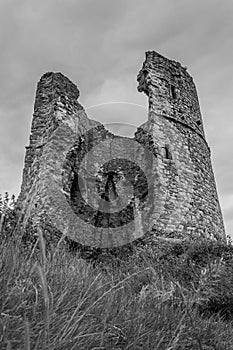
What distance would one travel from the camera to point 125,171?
11.3 meters

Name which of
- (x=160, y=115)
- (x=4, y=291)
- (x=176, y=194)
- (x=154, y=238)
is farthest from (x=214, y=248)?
(x=4, y=291)

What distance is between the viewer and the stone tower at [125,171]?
9.62 metres

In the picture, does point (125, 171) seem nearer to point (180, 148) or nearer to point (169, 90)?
point (180, 148)

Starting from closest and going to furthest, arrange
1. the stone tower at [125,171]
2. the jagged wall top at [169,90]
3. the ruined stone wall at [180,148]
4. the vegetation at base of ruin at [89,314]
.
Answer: the vegetation at base of ruin at [89,314], the stone tower at [125,171], the ruined stone wall at [180,148], the jagged wall top at [169,90]

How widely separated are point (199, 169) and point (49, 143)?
15.9 feet

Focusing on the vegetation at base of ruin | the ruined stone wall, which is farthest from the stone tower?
the vegetation at base of ruin

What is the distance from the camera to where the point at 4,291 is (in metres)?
1.74

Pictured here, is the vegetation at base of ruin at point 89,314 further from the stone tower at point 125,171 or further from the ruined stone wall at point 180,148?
the ruined stone wall at point 180,148

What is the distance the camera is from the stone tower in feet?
31.6

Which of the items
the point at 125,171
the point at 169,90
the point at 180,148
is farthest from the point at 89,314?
the point at 169,90

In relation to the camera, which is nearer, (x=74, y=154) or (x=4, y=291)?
(x=4, y=291)

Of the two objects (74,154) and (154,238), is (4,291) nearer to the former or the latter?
(154,238)

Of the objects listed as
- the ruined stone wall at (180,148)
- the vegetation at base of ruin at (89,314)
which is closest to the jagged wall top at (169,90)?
the ruined stone wall at (180,148)

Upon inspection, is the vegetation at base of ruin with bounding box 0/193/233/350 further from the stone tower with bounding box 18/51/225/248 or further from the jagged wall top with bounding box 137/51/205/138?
the jagged wall top with bounding box 137/51/205/138
